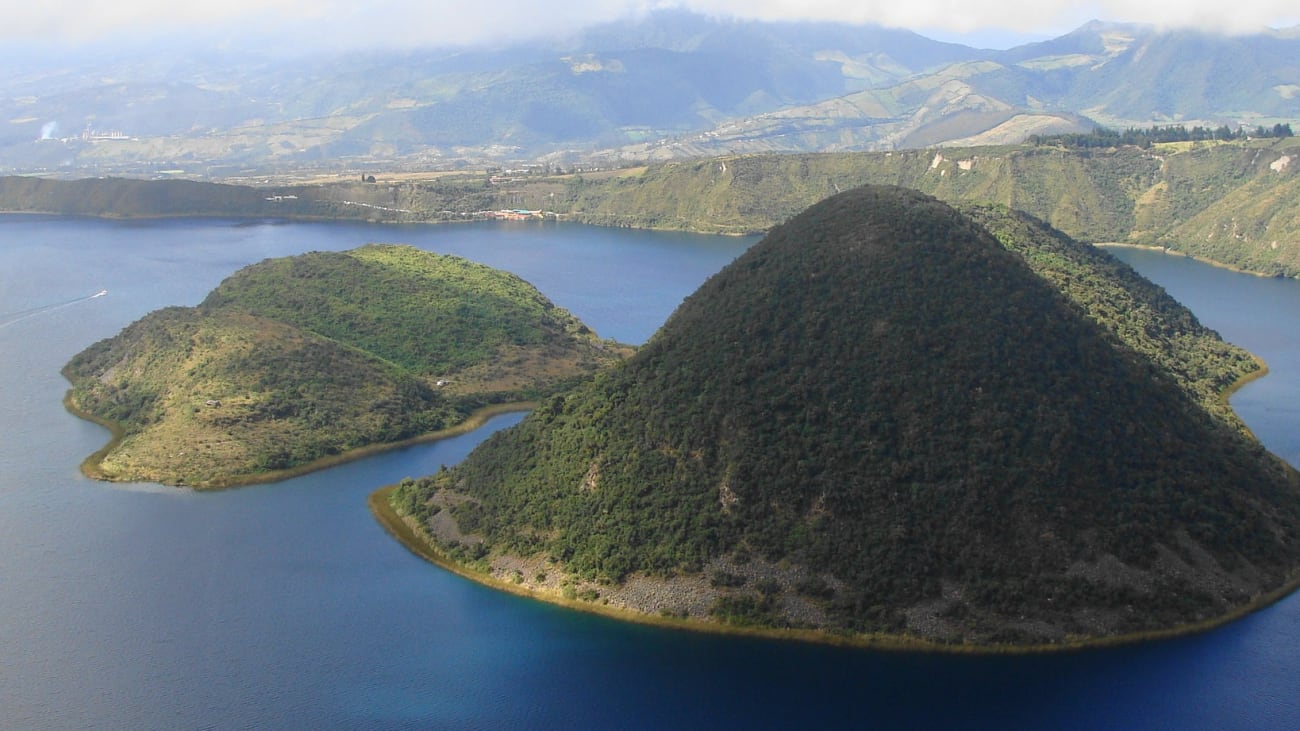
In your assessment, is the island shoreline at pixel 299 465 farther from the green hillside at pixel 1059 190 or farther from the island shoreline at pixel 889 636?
the green hillside at pixel 1059 190

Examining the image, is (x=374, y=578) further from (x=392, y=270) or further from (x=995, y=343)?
(x=392, y=270)

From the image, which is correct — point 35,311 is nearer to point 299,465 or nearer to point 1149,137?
point 299,465

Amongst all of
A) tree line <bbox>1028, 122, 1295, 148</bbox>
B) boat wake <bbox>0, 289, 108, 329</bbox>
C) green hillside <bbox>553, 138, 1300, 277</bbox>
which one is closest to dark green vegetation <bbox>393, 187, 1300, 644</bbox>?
boat wake <bbox>0, 289, 108, 329</bbox>

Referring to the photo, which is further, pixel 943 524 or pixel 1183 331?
pixel 1183 331

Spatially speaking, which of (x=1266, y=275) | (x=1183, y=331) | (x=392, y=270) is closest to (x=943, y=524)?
(x=1183, y=331)

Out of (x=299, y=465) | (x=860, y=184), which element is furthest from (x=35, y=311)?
(x=860, y=184)
